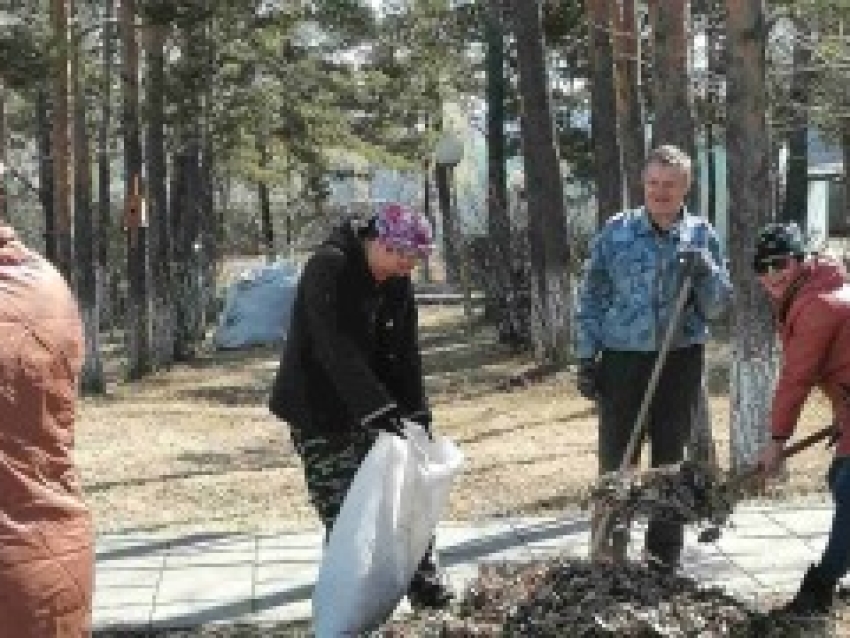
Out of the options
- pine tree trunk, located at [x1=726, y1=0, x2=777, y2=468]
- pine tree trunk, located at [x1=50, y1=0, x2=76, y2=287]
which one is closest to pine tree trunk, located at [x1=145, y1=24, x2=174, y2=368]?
pine tree trunk, located at [x1=50, y1=0, x2=76, y2=287]

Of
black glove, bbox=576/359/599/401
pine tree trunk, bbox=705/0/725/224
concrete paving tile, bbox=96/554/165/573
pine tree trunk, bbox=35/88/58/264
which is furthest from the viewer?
pine tree trunk, bbox=35/88/58/264

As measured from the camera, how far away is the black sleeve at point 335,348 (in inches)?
172

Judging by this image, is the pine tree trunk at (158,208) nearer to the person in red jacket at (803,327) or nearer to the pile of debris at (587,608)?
the person in red jacket at (803,327)

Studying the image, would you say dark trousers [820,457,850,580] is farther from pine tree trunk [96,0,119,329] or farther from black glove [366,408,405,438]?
pine tree trunk [96,0,119,329]

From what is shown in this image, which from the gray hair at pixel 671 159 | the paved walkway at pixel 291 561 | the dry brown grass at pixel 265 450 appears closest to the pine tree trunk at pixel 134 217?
the dry brown grass at pixel 265 450

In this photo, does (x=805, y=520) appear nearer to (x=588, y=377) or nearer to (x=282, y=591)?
(x=588, y=377)

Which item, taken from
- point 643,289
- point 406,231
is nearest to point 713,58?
point 643,289

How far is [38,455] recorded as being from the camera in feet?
8.47

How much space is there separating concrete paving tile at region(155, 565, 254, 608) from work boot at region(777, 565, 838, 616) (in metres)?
2.17

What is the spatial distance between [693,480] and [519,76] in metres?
11.4

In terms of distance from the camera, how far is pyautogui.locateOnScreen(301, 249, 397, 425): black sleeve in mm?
4367

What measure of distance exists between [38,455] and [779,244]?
2821mm

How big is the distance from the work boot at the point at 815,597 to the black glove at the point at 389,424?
5.13ft

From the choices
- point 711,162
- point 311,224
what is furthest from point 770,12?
point 311,224
